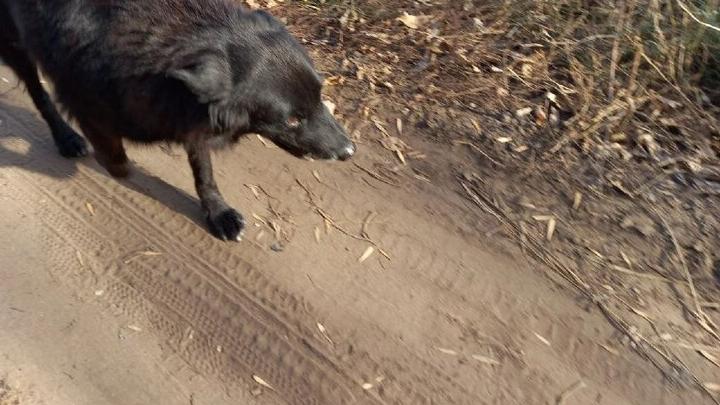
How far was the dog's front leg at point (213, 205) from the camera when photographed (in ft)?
12.2

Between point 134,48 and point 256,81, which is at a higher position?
point 134,48

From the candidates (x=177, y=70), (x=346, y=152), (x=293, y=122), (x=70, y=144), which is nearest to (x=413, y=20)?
(x=346, y=152)

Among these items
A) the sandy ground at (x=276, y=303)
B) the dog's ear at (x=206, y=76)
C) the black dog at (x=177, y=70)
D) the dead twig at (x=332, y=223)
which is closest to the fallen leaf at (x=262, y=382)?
the sandy ground at (x=276, y=303)

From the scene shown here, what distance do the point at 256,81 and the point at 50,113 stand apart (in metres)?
1.82

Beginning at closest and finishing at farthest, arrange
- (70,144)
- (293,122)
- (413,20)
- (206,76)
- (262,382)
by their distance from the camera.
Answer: (206,76), (262,382), (293,122), (70,144), (413,20)

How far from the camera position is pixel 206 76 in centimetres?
283

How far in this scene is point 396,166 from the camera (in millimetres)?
4230

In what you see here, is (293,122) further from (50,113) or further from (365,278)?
(50,113)

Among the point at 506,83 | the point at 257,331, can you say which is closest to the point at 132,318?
the point at 257,331

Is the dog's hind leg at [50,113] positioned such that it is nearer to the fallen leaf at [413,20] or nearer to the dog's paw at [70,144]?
the dog's paw at [70,144]

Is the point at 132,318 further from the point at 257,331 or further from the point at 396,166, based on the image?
the point at 396,166

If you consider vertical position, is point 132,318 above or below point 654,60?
below

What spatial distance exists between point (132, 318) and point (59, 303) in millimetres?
379

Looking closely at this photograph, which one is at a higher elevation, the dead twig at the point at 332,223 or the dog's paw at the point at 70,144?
the dog's paw at the point at 70,144
